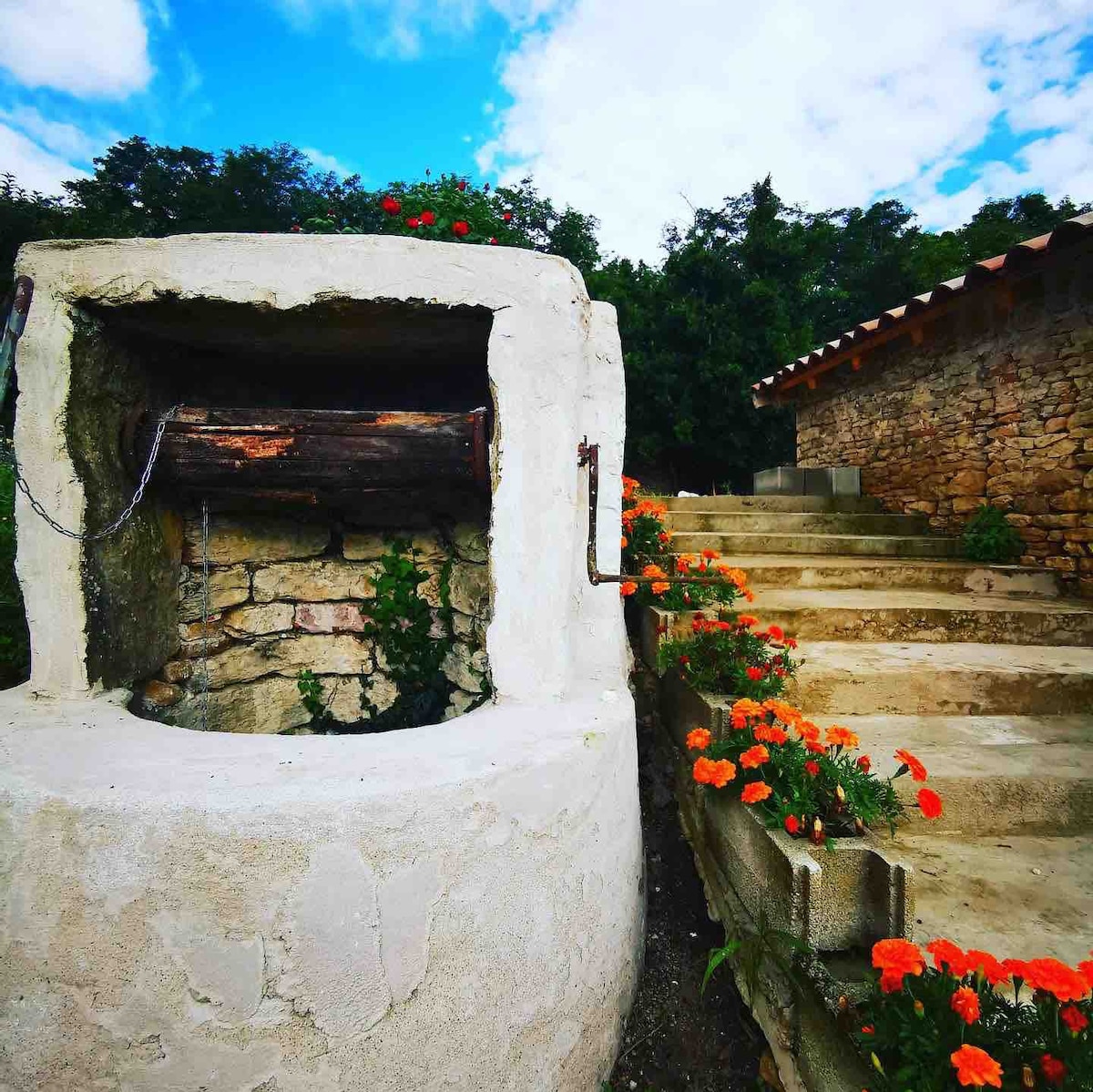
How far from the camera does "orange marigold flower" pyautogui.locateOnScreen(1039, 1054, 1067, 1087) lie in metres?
0.94

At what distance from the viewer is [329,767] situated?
1357 millimetres

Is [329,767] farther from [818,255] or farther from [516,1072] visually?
[818,255]

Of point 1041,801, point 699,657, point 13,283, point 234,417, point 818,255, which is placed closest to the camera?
point 13,283

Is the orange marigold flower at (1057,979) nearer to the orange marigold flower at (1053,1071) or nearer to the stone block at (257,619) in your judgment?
the orange marigold flower at (1053,1071)

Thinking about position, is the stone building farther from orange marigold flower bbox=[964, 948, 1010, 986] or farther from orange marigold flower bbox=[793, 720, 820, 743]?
orange marigold flower bbox=[964, 948, 1010, 986]

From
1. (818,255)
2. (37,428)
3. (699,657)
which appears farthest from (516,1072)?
(818,255)

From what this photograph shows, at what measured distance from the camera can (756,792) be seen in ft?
5.07

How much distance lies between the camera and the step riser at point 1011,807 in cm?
181

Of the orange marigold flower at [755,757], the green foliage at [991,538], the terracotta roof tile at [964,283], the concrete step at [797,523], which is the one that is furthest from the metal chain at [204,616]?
the green foliage at [991,538]

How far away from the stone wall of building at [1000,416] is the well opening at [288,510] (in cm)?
406

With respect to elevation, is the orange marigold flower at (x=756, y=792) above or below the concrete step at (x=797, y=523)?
below

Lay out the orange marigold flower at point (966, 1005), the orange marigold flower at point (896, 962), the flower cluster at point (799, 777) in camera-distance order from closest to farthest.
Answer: the orange marigold flower at point (966, 1005)
the orange marigold flower at point (896, 962)
the flower cluster at point (799, 777)

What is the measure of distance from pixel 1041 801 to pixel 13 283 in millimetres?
3665

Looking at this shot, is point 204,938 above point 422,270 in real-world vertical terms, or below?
below
